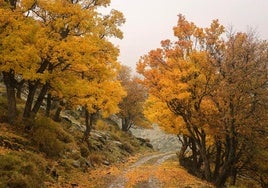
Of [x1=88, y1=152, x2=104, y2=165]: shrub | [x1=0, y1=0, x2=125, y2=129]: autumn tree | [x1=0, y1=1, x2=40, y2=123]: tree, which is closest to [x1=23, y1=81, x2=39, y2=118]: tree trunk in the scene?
[x1=0, y1=0, x2=125, y2=129]: autumn tree

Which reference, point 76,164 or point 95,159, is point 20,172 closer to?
point 76,164

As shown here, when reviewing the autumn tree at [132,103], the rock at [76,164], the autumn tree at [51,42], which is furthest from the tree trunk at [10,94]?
the autumn tree at [132,103]

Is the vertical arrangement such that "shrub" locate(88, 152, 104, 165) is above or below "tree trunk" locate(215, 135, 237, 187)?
below

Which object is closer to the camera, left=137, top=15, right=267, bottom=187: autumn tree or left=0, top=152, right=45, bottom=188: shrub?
left=0, top=152, right=45, bottom=188: shrub

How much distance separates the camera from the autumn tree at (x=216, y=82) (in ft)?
72.2

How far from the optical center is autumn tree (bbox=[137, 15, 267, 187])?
22.0 metres

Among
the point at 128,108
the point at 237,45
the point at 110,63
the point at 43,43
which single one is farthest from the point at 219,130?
the point at 128,108

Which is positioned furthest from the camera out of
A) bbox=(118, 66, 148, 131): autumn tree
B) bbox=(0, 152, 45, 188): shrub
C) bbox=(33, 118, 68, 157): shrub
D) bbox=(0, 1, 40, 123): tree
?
bbox=(118, 66, 148, 131): autumn tree

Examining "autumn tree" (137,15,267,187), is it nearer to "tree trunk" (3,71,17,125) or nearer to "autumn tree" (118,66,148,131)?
"tree trunk" (3,71,17,125)

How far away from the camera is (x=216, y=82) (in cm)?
2445

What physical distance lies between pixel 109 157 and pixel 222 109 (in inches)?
599

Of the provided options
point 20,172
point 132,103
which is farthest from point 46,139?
point 132,103

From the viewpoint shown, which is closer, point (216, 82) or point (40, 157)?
point (40, 157)

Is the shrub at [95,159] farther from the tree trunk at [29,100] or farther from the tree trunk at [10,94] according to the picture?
the tree trunk at [10,94]
